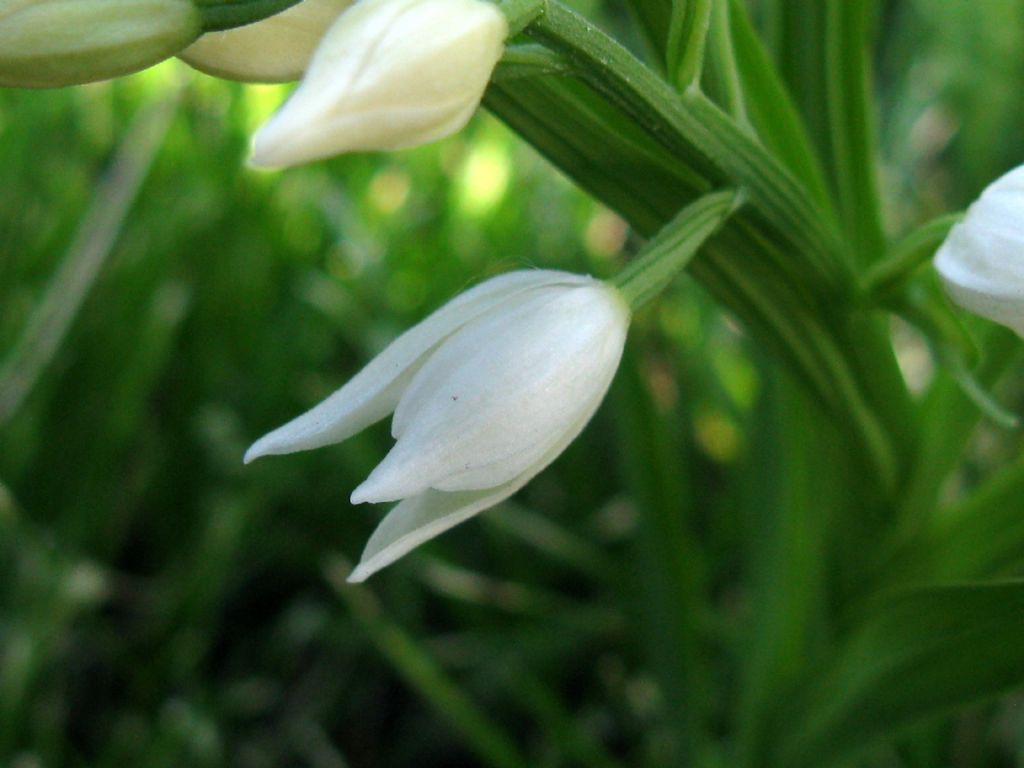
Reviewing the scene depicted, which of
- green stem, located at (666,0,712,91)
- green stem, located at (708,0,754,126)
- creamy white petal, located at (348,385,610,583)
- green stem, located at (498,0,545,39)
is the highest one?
green stem, located at (498,0,545,39)

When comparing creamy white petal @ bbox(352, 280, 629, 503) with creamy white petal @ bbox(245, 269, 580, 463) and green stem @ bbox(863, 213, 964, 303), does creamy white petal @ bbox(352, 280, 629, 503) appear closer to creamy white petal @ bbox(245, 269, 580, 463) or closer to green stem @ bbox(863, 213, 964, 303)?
creamy white petal @ bbox(245, 269, 580, 463)

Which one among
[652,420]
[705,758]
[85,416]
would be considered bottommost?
[705,758]

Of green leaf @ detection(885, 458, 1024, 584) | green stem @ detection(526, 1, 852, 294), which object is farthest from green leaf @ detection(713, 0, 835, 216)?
green leaf @ detection(885, 458, 1024, 584)

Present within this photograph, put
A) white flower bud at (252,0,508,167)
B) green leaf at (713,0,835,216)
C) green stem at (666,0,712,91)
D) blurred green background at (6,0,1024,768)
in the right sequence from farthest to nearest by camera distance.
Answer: blurred green background at (6,0,1024,768)
green leaf at (713,0,835,216)
green stem at (666,0,712,91)
white flower bud at (252,0,508,167)

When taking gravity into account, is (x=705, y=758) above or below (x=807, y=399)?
below

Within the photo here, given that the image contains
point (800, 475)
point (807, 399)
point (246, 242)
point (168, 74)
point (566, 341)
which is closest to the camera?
point (566, 341)

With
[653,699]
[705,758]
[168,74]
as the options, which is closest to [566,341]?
[705,758]

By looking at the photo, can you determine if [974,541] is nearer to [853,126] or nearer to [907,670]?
[907,670]

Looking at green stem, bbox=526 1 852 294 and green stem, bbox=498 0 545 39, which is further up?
green stem, bbox=498 0 545 39

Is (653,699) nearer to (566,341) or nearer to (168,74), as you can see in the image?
(566,341)
